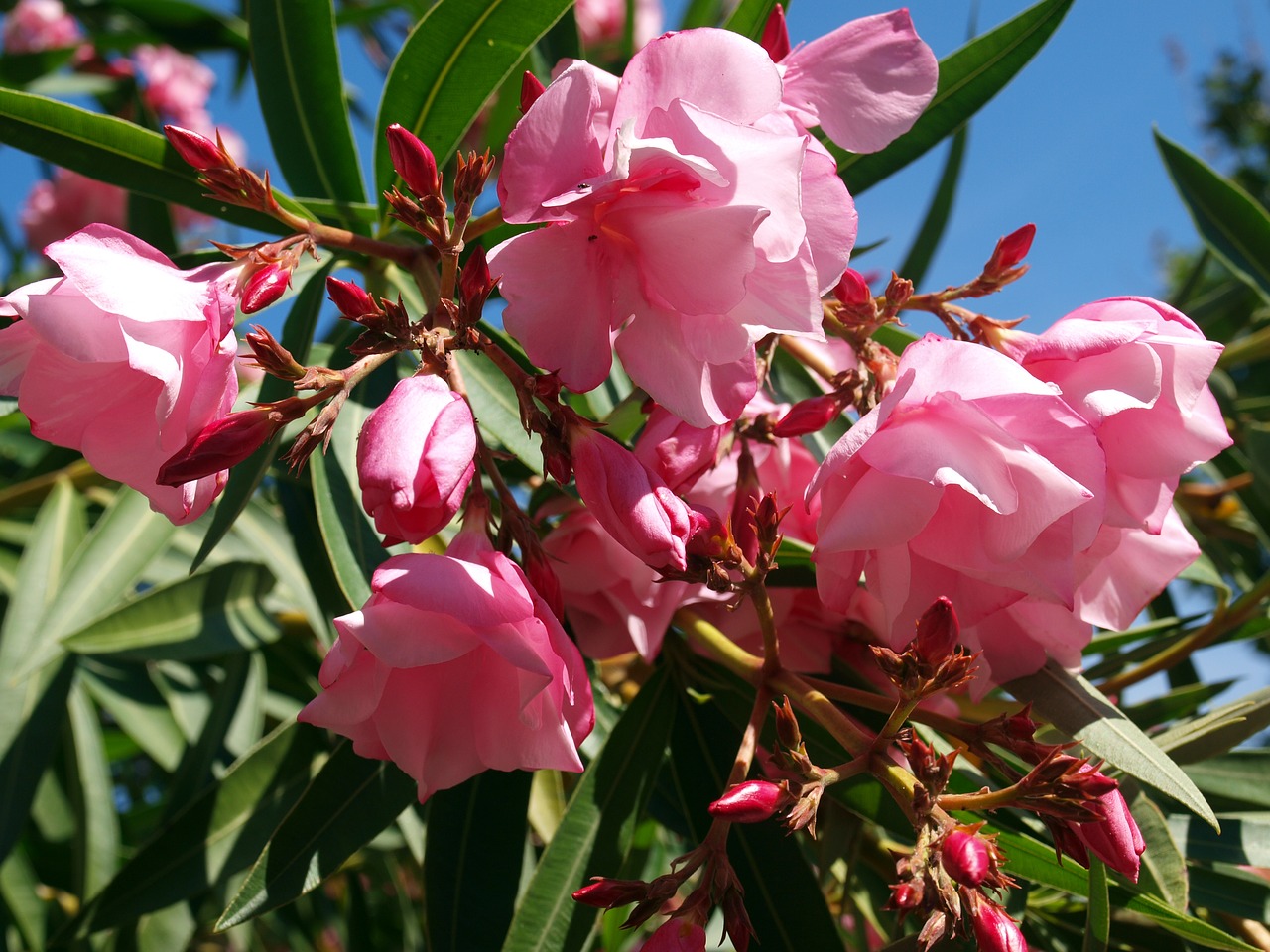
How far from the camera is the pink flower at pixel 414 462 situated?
67 centimetres

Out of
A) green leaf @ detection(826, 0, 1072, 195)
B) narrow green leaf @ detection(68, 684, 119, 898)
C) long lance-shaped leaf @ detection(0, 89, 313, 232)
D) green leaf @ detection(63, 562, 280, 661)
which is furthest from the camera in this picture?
narrow green leaf @ detection(68, 684, 119, 898)

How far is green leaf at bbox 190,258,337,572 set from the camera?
956 mm

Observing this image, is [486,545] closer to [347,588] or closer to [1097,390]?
[347,588]

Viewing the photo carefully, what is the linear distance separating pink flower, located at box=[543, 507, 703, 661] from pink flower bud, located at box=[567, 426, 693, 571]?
0.21 metres

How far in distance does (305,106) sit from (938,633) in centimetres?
101

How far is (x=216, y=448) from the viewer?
0.70 m

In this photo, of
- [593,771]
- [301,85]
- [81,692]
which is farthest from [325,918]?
[301,85]

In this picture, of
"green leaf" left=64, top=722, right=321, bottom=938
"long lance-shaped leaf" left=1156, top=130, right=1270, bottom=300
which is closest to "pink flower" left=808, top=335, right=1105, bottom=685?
"green leaf" left=64, top=722, right=321, bottom=938

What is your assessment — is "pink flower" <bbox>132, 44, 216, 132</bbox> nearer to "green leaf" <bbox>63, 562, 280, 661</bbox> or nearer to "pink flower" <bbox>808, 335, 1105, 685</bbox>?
"green leaf" <bbox>63, 562, 280, 661</bbox>

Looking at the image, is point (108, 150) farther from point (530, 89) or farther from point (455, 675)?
point (455, 675)

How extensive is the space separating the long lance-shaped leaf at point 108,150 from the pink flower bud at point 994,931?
2.77 ft

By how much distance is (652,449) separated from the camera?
85cm

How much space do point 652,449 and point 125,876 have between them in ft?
3.16

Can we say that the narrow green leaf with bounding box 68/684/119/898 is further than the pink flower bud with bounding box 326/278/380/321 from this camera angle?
Yes
